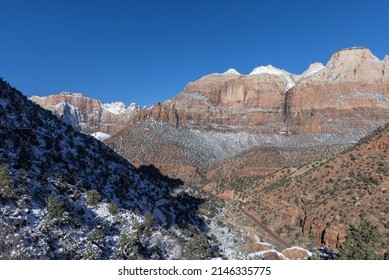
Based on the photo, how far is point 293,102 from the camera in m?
162

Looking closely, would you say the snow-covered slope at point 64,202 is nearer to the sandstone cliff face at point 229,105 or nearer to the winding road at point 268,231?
the winding road at point 268,231

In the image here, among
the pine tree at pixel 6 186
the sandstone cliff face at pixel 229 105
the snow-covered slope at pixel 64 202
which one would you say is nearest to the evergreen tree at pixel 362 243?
the snow-covered slope at pixel 64 202

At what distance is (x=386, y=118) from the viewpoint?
442 ft

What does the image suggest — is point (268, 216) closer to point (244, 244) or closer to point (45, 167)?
point (244, 244)

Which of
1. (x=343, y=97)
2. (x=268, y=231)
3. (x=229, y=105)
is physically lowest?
(x=268, y=231)

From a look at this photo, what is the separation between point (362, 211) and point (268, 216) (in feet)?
46.2

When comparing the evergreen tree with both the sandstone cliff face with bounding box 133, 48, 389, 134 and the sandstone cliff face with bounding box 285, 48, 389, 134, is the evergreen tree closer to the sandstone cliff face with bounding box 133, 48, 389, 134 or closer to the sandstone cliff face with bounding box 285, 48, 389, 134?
the sandstone cliff face with bounding box 133, 48, 389, 134

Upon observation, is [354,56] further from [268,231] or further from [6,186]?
[6,186]

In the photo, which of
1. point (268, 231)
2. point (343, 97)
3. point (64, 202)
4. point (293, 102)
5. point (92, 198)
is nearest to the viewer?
point (64, 202)

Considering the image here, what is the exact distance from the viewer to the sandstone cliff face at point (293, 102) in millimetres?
138500

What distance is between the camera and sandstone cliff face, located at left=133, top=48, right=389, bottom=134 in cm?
13850

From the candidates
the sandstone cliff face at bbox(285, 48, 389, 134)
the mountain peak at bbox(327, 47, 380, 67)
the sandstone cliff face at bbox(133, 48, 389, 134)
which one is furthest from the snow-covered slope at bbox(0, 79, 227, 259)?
the mountain peak at bbox(327, 47, 380, 67)

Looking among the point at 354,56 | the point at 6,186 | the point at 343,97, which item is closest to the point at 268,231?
the point at 6,186

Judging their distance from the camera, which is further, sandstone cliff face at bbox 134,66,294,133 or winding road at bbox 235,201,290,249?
sandstone cliff face at bbox 134,66,294,133
